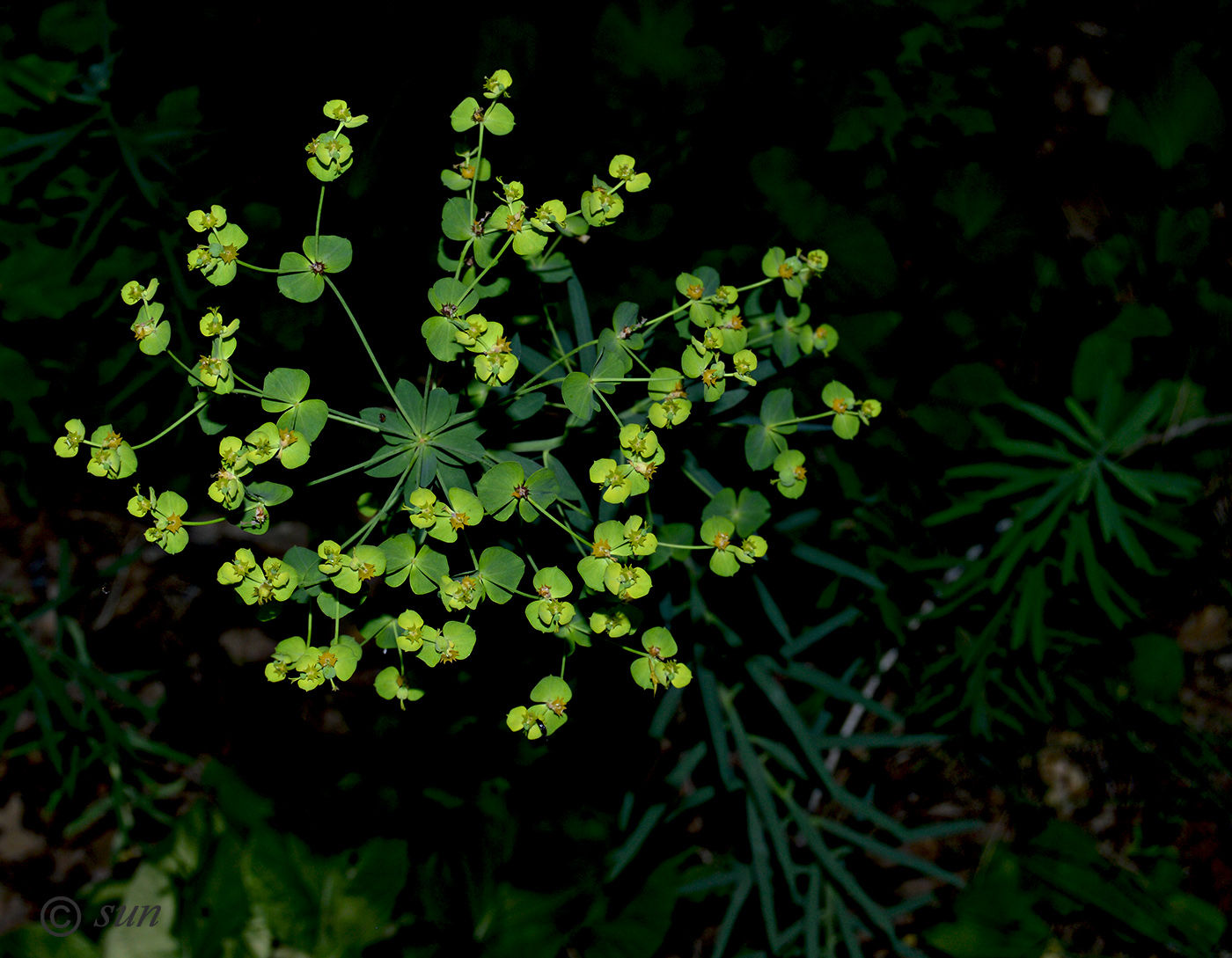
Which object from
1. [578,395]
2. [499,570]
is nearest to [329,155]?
[578,395]

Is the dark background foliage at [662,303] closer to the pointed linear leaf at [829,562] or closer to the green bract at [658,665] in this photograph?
the pointed linear leaf at [829,562]

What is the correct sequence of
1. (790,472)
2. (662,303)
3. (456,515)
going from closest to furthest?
(456,515) < (790,472) < (662,303)

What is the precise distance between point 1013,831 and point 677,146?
5.73 feet

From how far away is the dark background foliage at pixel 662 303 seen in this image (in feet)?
3.77

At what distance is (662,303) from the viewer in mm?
1171

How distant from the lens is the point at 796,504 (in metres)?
1.29

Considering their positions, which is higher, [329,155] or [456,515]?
[329,155]

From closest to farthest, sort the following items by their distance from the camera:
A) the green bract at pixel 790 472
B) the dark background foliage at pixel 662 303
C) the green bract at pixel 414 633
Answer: the green bract at pixel 414 633, the green bract at pixel 790 472, the dark background foliage at pixel 662 303

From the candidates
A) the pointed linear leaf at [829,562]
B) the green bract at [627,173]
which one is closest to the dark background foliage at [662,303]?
the pointed linear leaf at [829,562]

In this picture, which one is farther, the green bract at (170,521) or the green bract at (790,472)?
the green bract at (790,472)

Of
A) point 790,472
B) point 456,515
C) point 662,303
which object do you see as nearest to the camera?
point 456,515

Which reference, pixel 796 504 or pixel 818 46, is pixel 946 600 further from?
pixel 818 46

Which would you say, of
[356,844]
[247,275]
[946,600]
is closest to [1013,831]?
[946,600]

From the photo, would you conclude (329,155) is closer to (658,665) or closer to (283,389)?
(283,389)
